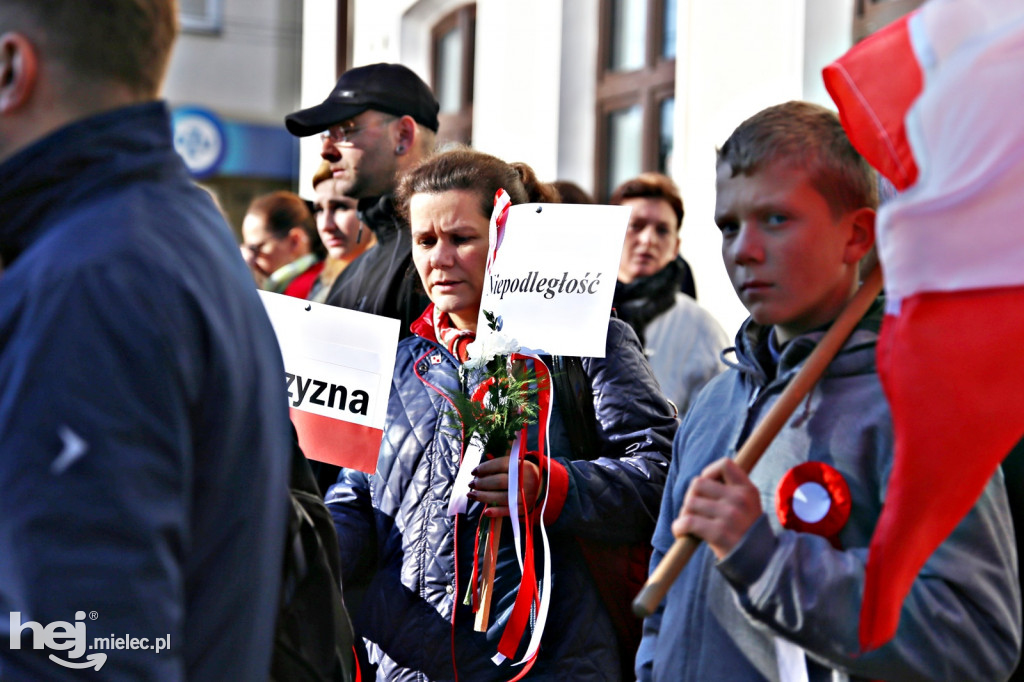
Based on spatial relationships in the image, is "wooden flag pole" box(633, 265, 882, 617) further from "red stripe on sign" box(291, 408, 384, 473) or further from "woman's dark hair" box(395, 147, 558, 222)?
"woman's dark hair" box(395, 147, 558, 222)

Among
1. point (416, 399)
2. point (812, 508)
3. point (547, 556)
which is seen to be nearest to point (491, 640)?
point (547, 556)

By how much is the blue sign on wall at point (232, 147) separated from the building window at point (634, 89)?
462 inches

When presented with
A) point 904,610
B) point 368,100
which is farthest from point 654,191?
point 904,610

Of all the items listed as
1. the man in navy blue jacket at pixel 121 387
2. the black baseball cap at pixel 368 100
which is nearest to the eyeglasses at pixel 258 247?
the black baseball cap at pixel 368 100

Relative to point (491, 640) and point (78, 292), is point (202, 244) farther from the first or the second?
point (491, 640)

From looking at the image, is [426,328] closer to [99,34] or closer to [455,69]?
[99,34]

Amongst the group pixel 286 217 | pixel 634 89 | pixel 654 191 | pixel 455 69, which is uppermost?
pixel 455 69

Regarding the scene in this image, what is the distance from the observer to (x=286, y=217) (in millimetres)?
7195

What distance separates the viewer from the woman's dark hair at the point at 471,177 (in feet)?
9.98

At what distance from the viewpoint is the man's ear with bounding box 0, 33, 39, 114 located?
145cm

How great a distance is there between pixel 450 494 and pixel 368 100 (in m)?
1.86

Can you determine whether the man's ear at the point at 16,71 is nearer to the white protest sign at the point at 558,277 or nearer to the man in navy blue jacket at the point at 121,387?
the man in navy blue jacket at the point at 121,387

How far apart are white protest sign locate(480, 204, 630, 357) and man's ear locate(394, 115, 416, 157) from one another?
1.40 meters

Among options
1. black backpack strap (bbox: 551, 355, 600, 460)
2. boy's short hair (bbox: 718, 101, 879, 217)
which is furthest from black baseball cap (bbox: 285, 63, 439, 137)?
boy's short hair (bbox: 718, 101, 879, 217)
